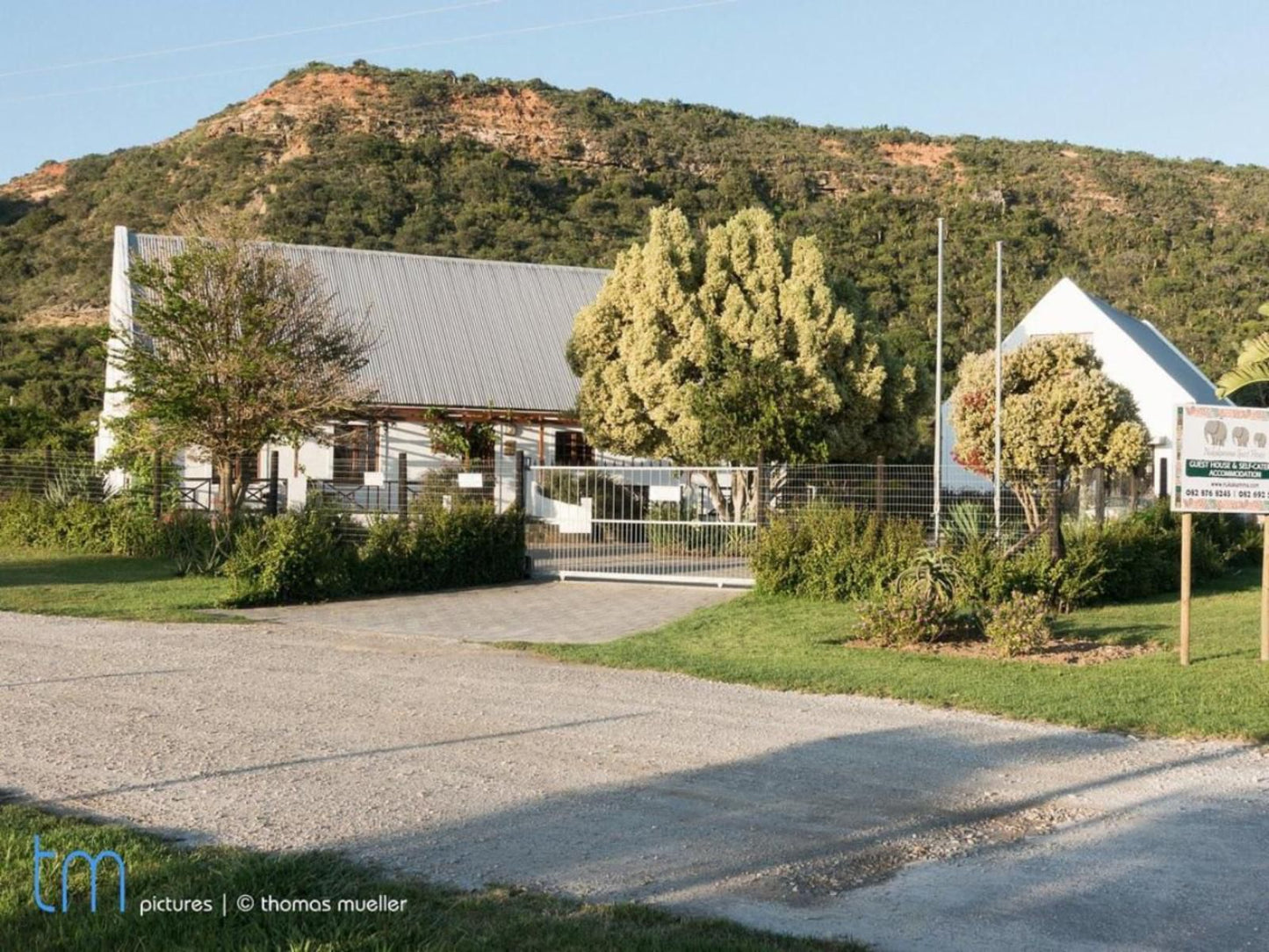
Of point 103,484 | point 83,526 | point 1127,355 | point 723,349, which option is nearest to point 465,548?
point 83,526

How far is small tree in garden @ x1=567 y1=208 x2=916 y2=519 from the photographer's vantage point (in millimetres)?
27672

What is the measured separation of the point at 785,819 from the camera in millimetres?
7074

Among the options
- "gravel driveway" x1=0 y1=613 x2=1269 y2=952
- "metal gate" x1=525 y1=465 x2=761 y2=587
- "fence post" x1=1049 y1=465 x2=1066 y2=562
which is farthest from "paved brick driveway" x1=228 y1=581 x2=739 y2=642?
"fence post" x1=1049 y1=465 x2=1066 y2=562

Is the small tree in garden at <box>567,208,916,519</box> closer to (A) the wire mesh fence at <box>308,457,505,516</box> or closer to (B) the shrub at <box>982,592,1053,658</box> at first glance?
(A) the wire mesh fence at <box>308,457,505,516</box>

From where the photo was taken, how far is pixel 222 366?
899 inches

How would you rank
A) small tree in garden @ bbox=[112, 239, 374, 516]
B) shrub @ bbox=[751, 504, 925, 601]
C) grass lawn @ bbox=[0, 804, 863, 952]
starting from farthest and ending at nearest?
small tree in garden @ bbox=[112, 239, 374, 516] → shrub @ bbox=[751, 504, 925, 601] → grass lawn @ bbox=[0, 804, 863, 952]

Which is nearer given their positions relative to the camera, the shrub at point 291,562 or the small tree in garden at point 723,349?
the shrub at point 291,562

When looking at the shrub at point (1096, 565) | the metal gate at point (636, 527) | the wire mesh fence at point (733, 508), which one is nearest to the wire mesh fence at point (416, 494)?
the metal gate at point (636, 527)

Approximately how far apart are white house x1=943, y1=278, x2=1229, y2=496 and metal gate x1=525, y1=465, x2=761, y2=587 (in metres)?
12.4

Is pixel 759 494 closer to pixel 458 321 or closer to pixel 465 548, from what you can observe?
pixel 465 548

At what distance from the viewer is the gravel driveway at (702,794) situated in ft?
19.0

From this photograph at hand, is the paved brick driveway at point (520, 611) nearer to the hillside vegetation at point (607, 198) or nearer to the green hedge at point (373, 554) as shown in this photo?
the green hedge at point (373, 554)

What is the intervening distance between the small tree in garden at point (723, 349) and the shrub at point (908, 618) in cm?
1178

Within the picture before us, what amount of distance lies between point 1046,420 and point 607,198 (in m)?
43.1
